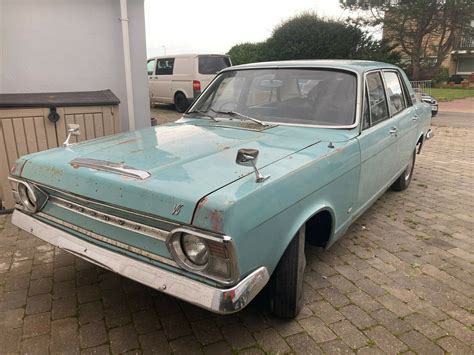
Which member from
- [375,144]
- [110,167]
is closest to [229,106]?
[375,144]

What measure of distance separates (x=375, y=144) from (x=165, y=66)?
447 inches

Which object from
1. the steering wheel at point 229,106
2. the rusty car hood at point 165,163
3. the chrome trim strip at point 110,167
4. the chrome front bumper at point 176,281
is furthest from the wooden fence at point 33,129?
the chrome front bumper at point 176,281

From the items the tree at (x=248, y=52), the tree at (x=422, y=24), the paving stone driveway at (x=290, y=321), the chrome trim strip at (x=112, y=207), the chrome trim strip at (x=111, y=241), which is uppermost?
the tree at (x=422, y=24)

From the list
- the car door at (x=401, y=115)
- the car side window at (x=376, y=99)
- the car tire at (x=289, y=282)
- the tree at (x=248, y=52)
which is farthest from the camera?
the tree at (x=248, y=52)

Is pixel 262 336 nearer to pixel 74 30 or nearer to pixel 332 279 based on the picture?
pixel 332 279

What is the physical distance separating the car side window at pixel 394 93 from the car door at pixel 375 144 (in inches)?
9.0

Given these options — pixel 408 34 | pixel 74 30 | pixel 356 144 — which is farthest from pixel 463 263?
pixel 408 34

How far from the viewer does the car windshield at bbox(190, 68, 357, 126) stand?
3.22 metres

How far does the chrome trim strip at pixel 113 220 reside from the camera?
1983mm

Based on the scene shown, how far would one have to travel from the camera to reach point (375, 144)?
334 centimetres

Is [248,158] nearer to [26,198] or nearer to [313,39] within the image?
[26,198]

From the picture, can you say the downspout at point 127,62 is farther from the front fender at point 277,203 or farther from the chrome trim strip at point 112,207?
the front fender at point 277,203

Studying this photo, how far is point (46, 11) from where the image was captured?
5035mm

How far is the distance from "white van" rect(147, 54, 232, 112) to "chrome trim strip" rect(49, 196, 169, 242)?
32.6 feet
